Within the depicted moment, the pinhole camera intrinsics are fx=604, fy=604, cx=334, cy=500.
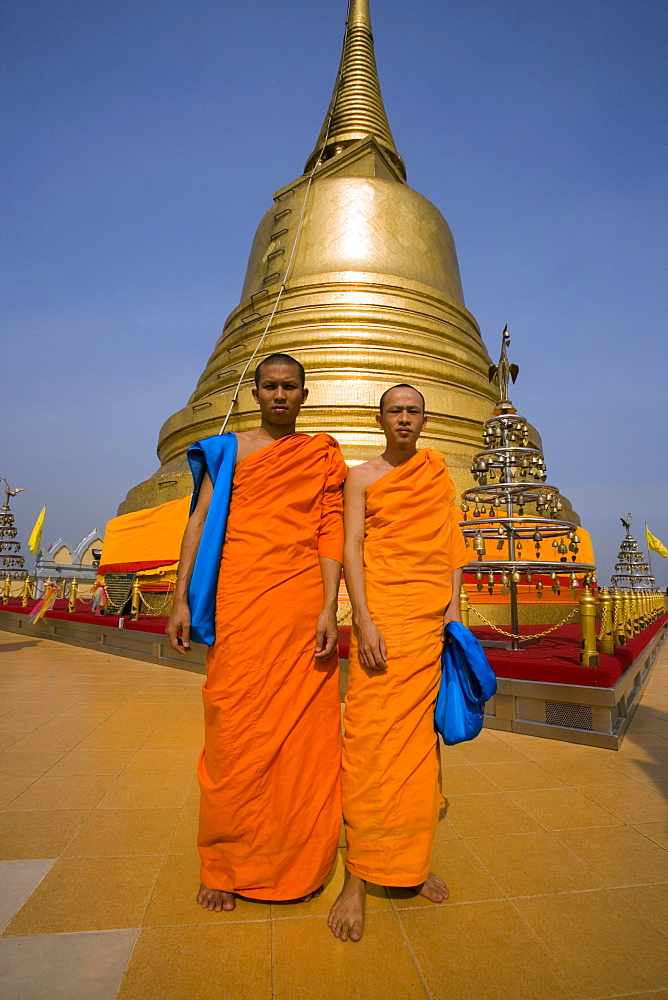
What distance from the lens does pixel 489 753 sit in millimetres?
3459

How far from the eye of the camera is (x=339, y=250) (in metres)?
10.6

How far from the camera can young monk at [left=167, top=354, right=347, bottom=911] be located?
1.88 m

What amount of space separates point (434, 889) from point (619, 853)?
0.79 m

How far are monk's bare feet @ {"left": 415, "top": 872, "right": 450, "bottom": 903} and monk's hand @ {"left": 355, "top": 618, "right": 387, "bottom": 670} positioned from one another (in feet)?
2.26

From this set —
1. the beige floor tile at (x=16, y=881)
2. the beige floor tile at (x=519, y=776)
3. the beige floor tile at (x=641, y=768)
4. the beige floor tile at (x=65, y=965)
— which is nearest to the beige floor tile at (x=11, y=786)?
the beige floor tile at (x=16, y=881)

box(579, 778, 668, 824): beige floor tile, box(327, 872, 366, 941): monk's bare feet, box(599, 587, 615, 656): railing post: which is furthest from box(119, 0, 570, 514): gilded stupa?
box(327, 872, 366, 941): monk's bare feet

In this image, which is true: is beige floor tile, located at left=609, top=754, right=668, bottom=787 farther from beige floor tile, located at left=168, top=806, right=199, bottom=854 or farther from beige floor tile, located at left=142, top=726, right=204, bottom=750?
beige floor tile, located at left=142, top=726, right=204, bottom=750

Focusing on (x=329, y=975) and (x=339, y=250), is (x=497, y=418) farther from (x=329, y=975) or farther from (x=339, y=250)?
(x=339, y=250)

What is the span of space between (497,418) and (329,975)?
4.45 m

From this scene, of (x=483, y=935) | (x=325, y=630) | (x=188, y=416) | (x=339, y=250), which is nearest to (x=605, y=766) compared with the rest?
(x=483, y=935)

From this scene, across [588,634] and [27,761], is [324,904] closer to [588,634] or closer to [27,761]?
[27,761]

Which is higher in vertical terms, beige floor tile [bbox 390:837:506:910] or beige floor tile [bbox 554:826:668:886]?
beige floor tile [bbox 554:826:668:886]

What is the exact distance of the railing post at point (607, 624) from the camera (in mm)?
4480

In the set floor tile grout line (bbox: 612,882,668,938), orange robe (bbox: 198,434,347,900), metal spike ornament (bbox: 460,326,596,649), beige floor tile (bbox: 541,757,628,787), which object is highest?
metal spike ornament (bbox: 460,326,596,649)
